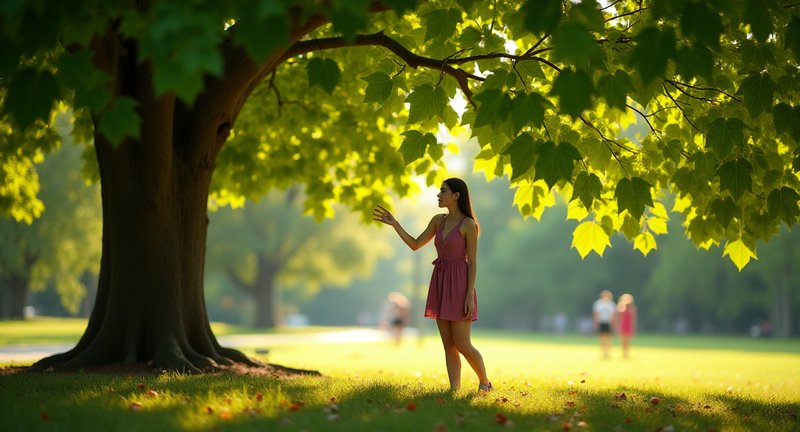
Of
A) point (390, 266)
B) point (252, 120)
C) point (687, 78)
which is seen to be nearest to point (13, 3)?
point (687, 78)

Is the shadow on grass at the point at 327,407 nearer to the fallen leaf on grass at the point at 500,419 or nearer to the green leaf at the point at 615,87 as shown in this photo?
the fallen leaf on grass at the point at 500,419

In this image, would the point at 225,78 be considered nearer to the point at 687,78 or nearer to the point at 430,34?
the point at 430,34

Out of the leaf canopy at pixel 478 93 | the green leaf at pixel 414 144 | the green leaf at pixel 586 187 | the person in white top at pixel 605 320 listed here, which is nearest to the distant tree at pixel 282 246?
the person in white top at pixel 605 320

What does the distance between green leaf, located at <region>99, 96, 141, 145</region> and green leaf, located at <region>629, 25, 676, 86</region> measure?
9.98 ft

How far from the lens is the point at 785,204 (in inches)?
291

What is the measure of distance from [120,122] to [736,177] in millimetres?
5189

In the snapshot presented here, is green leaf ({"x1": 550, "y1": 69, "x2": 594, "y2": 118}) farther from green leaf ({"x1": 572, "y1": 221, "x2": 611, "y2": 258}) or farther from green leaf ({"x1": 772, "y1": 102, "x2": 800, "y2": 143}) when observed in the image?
green leaf ({"x1": 572, "y1": 221, "x2": 611, "y2": 258})

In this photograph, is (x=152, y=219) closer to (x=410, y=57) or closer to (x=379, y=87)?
(x=410, y=57)

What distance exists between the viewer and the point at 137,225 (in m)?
9.32

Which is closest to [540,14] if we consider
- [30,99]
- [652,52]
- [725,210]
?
[652,52]

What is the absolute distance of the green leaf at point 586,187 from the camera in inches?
271

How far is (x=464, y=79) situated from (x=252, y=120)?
18.7 ft

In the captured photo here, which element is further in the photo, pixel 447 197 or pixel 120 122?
pixel 447 197

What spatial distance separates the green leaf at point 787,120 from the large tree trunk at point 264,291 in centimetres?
4444
